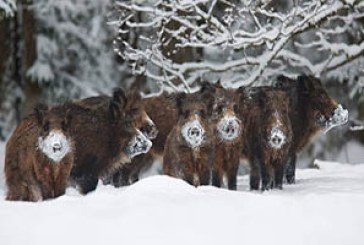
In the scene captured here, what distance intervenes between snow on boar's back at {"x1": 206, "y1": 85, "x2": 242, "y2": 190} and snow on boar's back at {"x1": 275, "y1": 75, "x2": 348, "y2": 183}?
4.45 ft

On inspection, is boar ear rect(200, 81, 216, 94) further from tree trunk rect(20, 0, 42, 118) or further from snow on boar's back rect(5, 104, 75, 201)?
tree trunk rect(20, 0, 42, 118)

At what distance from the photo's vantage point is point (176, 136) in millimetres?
8922

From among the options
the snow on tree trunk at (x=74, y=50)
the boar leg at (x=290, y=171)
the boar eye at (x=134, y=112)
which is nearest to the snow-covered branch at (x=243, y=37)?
the snow on tree trunk at (x=74, y=50)

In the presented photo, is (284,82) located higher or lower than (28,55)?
higher

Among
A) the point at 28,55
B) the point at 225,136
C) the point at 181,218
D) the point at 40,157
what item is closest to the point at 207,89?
the point at 225,136

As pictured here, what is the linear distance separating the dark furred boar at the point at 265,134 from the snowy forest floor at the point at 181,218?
2378mm

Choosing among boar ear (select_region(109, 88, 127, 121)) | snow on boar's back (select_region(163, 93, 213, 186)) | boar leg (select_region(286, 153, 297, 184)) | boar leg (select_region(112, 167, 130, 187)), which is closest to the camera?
snow on boar's back (select_region(163, 93, 213, 186))

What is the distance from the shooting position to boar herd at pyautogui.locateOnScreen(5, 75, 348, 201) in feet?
27.8

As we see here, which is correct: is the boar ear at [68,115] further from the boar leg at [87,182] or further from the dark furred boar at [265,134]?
the dark furred boar at [265,134]

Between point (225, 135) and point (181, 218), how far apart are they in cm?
269

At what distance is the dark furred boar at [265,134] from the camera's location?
31.1ft

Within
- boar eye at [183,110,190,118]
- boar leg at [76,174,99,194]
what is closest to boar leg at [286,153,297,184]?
boar eye at [183,110,190,118]

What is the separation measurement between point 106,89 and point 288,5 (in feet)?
15.4

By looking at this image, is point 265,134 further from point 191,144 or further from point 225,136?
point 191,144
